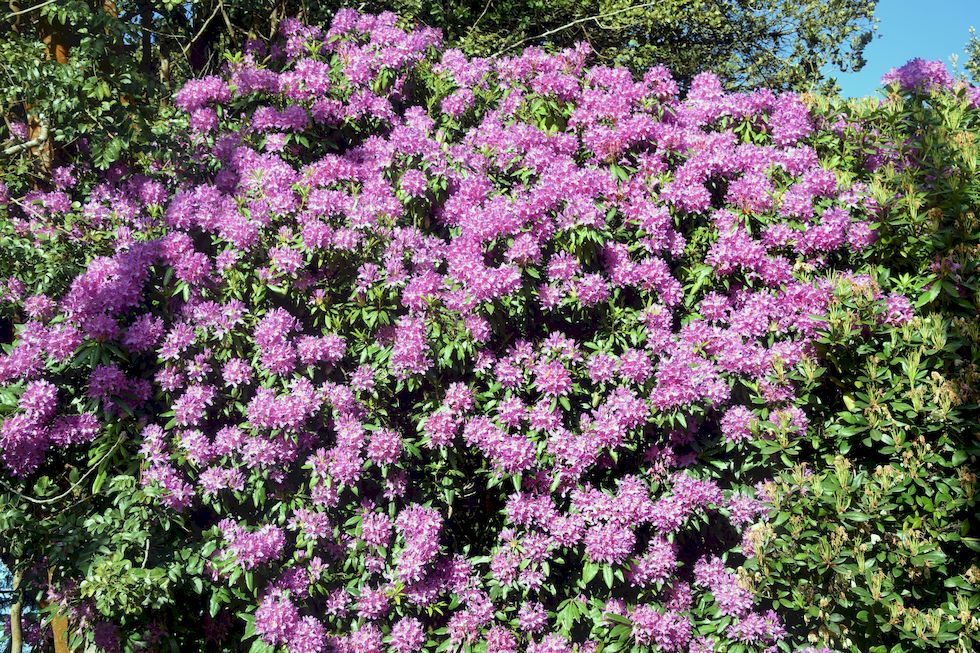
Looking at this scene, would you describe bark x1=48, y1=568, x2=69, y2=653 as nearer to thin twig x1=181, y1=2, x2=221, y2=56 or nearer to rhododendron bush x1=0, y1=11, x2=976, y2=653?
rhododendron bush x1=0, y1=11, x2=976, y2=653

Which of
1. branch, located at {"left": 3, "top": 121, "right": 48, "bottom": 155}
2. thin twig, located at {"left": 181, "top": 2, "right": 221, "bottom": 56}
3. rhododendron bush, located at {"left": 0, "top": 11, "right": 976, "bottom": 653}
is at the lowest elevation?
rhododendron bush, located at {"left": 0, "top": 11, "right": 976, "bottom": 653}

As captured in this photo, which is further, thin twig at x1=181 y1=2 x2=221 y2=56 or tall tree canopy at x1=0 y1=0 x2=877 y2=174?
thin twig at x1=181 y1=2 x2=221 y2=56

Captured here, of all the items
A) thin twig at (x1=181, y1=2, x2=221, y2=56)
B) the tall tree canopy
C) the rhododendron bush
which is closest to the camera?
the rhododendron bush

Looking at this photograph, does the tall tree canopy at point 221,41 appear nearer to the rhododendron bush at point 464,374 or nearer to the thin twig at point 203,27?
the thin twig at point 203,27

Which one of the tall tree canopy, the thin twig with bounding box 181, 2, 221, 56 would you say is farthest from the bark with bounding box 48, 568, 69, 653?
the thin twig with bounding box 181, 2, 221, 56

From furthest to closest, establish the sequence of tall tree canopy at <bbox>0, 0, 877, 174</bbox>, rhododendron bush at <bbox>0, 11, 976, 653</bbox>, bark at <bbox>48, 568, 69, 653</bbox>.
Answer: bark at <bbox>48, 568, 69, 653</bbox>, tall tree canopy at <bbox>0, 0, 877, 174</bbox>, rhododendron bush at <bbox>0, 11, 976, 653</bbox>

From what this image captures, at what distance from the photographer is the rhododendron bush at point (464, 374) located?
14.5 feet

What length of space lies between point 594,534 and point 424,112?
9.78 ft

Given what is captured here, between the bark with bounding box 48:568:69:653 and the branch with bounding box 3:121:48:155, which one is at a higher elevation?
the branch with bounding box 3:121:48:155

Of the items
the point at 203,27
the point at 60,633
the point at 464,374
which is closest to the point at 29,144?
the point at 203,27

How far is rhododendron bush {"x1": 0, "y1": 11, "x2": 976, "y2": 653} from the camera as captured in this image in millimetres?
4410

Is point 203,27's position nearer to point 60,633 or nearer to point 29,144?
point 29,144

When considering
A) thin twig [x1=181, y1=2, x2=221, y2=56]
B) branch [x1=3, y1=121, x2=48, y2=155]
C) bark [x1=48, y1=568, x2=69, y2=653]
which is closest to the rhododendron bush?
branch [x1=3, y1=121, x2=48, y2=155]

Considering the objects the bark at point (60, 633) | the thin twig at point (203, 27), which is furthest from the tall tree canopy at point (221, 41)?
the bark at point (60, 633)
